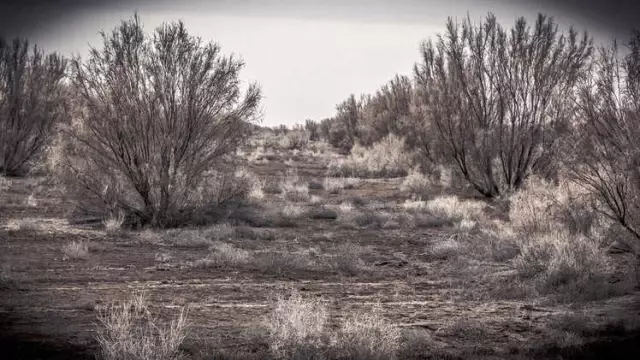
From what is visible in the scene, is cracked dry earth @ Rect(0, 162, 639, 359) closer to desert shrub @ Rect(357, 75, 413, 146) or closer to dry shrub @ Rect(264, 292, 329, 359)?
dry shrub @ Rect(264, 292, 329, 359)

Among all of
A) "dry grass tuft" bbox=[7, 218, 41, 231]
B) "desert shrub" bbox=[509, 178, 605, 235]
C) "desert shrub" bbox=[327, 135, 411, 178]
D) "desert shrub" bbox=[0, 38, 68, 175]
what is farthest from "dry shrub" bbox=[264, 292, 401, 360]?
"desert shrub" bbox=[327, 135, 411, 178]

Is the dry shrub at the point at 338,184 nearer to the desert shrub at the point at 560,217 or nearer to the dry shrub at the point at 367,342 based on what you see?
the desert shrub at the point at 560,217

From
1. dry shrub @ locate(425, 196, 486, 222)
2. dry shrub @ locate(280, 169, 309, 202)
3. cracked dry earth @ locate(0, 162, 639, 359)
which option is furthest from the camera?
dry shrub @ locate(280, 169, 309, 202)

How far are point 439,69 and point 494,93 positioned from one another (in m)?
2.94

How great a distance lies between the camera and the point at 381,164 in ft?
95.4

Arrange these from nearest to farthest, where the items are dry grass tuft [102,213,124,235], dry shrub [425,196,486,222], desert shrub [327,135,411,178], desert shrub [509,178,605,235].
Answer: desert shrub [509,178,605,235] → dry grass tuft [102,213,124,235] → dry shrub [425,196,486,222] → desert shrub [327,135,411,178]

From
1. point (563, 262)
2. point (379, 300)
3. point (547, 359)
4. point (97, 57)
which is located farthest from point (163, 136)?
point (547, 359)

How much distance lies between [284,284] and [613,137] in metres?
6.17

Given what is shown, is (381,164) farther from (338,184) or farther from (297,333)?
(297,333)

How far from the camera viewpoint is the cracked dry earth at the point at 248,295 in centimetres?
574

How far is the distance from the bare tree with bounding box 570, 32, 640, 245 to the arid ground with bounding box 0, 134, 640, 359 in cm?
111

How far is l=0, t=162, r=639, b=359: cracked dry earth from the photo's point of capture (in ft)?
18.8

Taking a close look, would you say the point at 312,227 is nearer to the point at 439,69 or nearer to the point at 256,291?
the point at 256,291

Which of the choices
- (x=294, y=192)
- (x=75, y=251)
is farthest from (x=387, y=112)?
(x=75, y=251)
